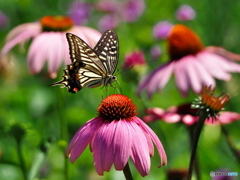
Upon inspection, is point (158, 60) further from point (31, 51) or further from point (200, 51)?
point (31, 51)

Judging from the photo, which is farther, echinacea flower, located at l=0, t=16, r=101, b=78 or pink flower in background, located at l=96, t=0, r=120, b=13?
pink flower in background, located at l=96, t=0, r=120, b=13

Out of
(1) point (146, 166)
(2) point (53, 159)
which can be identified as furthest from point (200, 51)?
(1) point (146, 166)

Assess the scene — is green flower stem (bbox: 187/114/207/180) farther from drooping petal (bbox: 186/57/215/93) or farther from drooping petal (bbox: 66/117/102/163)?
drooping petal (bbox: 186/57/215/93)

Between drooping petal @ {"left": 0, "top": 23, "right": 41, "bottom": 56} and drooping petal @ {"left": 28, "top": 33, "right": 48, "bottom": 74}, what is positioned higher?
drooping petal @ {"left": 0, "top": 23, "right": 41, "bottom": 56}

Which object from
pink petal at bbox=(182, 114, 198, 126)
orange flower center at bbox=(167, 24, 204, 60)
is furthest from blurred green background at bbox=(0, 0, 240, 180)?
pink petal at bbox=(182, 114, 198, 126)

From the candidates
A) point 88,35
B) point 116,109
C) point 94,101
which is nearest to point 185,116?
point 116,109

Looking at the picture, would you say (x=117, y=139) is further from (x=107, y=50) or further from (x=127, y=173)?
(x=107, y=50)

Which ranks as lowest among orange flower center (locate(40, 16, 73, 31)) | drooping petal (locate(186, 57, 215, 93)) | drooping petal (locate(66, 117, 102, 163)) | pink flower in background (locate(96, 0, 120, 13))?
drooping petal (locate(66, 117, 102, 163))
